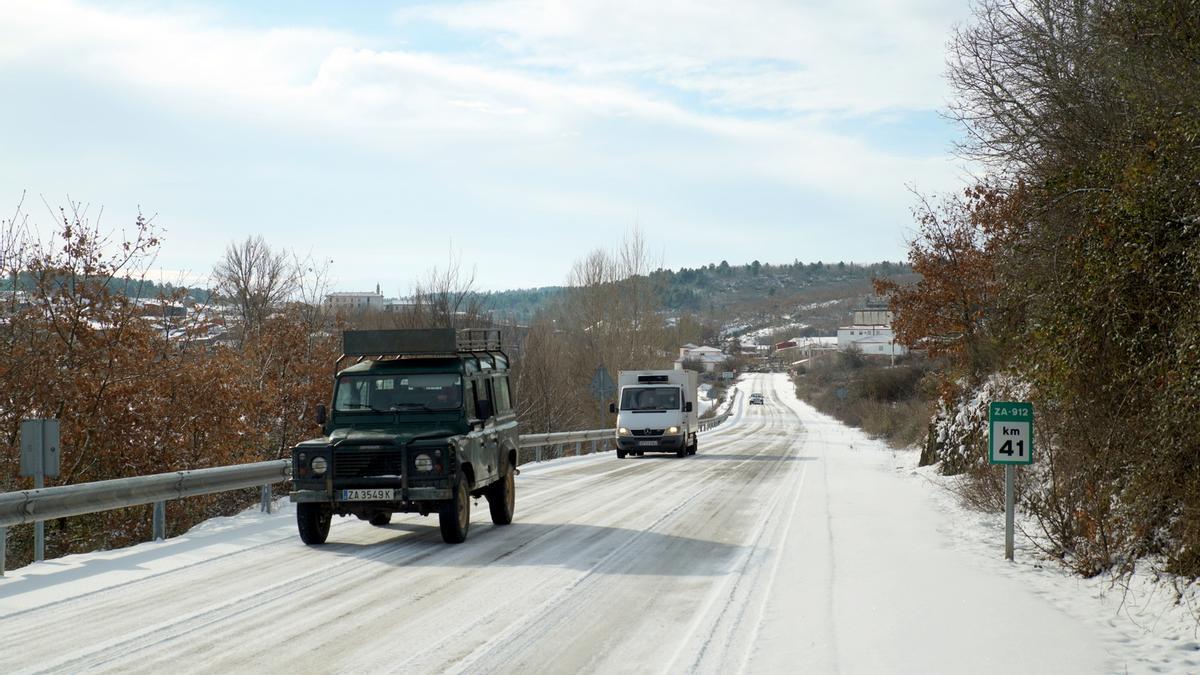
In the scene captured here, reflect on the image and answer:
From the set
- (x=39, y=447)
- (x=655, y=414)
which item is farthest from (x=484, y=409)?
(x=655, y=414)

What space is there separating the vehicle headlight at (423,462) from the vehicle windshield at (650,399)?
24.0 m

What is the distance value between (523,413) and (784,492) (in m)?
28.4

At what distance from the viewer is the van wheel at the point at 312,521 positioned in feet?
40.7

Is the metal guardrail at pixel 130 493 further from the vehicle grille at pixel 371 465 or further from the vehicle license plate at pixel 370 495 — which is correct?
the vehicle license plate at pixel 370 495

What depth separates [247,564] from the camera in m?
11.0

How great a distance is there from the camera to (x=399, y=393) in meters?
13.7

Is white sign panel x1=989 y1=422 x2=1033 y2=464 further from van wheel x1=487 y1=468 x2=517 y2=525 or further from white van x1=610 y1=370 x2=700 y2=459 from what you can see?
white van x1=610 y1=370 x2=700 y2=459

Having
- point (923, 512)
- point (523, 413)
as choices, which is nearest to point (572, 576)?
point (923, 512)

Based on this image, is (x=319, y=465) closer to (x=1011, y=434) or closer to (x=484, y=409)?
(x=484, y=409)

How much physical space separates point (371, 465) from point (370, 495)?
0.38 meters

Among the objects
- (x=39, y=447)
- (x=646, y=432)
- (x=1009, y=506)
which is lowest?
(x=646, y=432)

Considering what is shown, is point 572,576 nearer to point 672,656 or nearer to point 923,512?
point 672,656

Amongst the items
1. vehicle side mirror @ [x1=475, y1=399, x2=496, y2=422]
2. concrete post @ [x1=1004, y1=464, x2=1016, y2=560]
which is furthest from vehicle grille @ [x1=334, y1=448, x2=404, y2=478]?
concrete post @ [x1=1004, y1=464, x2=1016, y2=560]

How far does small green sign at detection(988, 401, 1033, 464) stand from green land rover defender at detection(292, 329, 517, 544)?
236 inches
